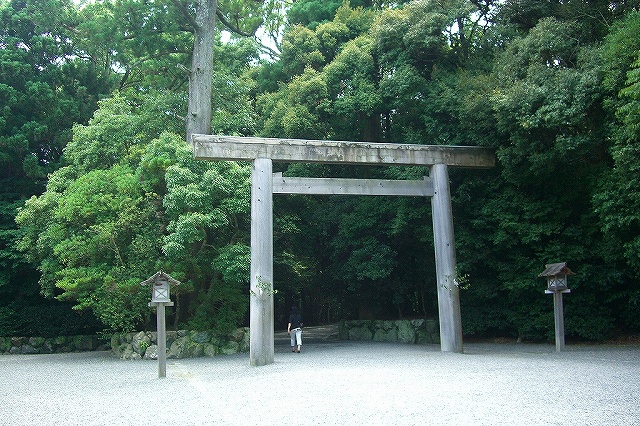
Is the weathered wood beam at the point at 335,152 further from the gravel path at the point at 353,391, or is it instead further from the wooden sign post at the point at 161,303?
the gravel path at the point at 353,391

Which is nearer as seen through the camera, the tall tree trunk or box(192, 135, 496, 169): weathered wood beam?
box(192, 135, 496, 169): weathered wood beam

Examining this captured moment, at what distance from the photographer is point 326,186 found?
42.8ft

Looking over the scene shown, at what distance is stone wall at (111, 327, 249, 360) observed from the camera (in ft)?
50.2

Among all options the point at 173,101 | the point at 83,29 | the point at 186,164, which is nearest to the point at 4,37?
the point at 83,29

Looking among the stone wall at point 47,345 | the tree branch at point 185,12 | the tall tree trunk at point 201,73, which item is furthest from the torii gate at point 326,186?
the stone wall at point 47,345

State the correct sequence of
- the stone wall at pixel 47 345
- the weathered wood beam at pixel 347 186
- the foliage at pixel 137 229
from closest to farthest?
the weathered wood beam at pixel 347 186 → the foliage at pixel 137 229 → the stone wall at pixel 47 345

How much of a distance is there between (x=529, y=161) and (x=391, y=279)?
21.1 feet

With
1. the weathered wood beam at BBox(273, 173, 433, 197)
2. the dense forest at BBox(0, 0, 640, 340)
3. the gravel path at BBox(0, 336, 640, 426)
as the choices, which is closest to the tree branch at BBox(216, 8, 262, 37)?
the dense forest at BBox(0, 0, 640, 340)

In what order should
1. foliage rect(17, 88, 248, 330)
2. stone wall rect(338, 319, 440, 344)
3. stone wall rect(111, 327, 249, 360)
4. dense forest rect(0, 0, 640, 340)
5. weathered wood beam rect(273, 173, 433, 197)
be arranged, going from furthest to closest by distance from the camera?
stone wall rect(338, 319, 440, 344), stone wall rect(111, 327, 249, 360), foliage rect(17, 88, 248, 330), dense forest rect(0, 0, 640, 340), weathered wood beam rect(273, 173, 433, 197)

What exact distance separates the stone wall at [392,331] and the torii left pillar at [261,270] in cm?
644

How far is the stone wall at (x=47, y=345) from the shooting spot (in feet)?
65.2

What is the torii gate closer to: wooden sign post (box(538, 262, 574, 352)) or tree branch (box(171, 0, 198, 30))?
wooden sign post (box(538, 262, 574, 352))

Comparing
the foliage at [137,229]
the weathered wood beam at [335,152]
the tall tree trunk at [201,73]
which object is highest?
the tall tree trunk at [201,73]

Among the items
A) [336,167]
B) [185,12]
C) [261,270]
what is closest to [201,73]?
[185,12]
